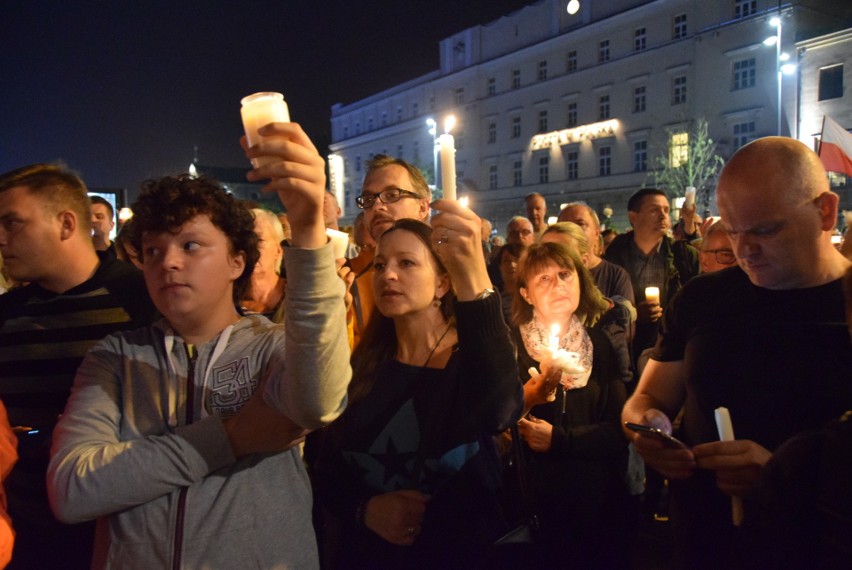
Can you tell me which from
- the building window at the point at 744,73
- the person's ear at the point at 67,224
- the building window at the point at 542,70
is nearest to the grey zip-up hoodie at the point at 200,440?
the person's ear at the point at 67,224

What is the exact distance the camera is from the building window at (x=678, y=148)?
34906 millimetres

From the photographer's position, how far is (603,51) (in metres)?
40.9

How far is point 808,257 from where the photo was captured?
Answer: 2273mm

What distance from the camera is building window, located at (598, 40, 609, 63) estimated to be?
1599 inches

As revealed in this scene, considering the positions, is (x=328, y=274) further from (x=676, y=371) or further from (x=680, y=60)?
(x=680, y=60)

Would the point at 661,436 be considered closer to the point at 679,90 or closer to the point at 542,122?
the point at 679,90

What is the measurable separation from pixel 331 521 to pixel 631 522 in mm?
1827

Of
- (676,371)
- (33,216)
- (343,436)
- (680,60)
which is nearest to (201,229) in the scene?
(343,436)

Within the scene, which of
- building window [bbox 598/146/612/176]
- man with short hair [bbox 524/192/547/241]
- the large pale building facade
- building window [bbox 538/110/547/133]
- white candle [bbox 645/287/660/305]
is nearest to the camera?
white candle [bbox 645/287/660/305]

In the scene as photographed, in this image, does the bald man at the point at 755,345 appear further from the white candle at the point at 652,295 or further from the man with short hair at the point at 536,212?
the man with short hair at the point at 536,212

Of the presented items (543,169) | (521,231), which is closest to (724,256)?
(521,231)

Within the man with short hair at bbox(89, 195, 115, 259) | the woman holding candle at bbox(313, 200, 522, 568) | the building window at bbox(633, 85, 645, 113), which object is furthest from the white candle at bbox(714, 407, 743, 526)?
the building window at bbox(633, 85, 645, 113)

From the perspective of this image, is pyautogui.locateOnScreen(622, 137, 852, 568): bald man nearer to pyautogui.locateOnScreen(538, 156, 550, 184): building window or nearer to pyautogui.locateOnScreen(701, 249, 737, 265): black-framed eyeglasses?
pyautogui.locateOnScreen(701, 249, 737, 265): black-framed eyeglasses

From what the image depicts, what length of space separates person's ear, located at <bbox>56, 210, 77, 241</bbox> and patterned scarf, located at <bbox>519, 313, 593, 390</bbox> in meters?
2.48
